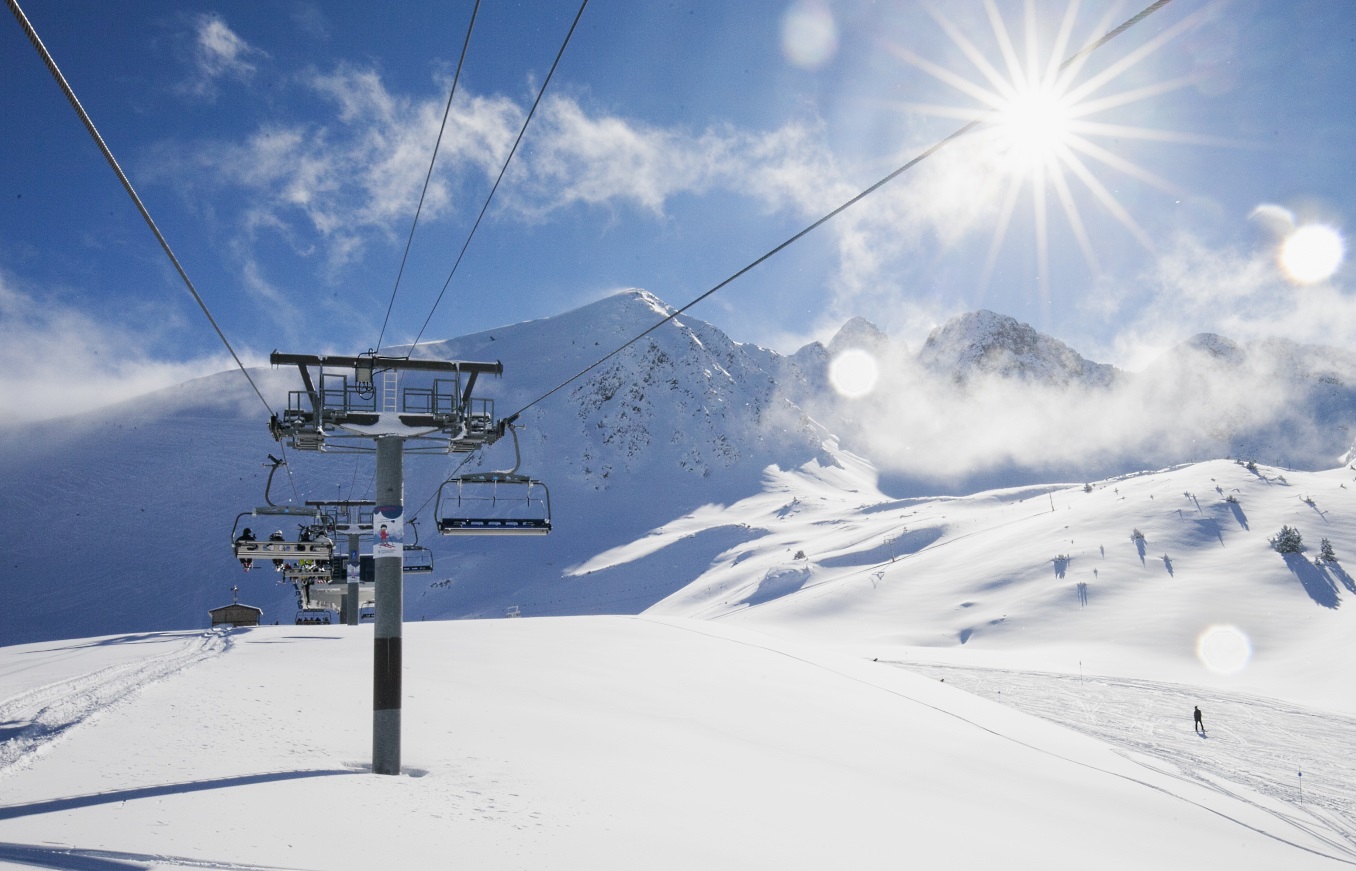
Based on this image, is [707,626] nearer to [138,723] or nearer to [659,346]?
[138,723]

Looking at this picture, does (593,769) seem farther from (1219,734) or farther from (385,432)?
(1219,734)

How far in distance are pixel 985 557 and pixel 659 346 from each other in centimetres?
12859

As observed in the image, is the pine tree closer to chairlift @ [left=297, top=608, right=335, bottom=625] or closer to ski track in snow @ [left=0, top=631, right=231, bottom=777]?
chairlift @ [left=297, top=608, right=335, bottom=625]

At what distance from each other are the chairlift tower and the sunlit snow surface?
39.8 inches

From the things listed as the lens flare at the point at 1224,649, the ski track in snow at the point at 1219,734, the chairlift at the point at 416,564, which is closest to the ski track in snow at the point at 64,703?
the chairlift at the point at 416,564

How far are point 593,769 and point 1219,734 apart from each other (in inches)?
930

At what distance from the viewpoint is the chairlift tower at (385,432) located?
9539mm

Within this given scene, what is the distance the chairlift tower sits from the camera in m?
9.54

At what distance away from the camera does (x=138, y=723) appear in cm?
898

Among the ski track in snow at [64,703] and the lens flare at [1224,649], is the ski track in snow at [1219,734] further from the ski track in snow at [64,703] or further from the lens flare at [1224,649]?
the ski track in snow at [64,703]

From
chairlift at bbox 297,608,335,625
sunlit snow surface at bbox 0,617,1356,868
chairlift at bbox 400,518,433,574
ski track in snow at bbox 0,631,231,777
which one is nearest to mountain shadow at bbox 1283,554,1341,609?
sunlit snow surface at bbox 0,617,1356,868

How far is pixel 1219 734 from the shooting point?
24156 millimetres

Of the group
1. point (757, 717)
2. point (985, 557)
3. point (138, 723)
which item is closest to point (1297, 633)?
point (985, 557)

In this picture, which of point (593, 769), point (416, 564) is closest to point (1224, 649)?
point (416, 564)
